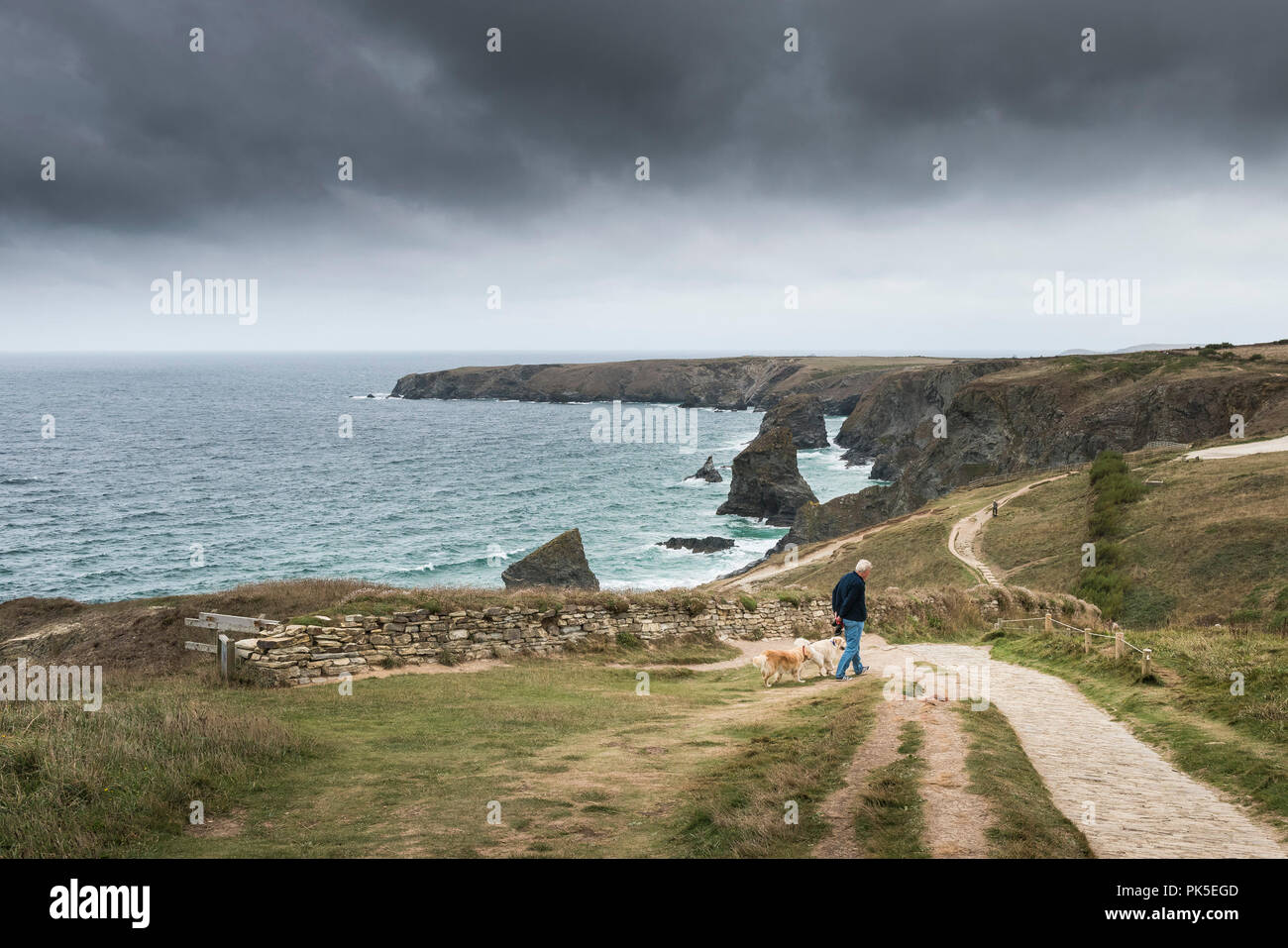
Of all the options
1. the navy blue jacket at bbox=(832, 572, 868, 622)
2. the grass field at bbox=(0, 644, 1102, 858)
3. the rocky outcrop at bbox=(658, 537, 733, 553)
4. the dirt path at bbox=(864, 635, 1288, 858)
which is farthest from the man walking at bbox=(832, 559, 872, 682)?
the rocky outcrop at bbox=(658, 537, 733, 553)

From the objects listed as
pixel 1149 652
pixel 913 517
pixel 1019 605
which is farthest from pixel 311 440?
pixel 1149 652

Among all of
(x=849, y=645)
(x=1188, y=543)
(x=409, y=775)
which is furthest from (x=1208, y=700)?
(x=1188, y=543)

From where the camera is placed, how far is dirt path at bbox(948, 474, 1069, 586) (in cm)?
4319

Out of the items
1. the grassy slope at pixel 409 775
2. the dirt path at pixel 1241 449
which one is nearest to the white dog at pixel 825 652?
the grassy slope at pixel 409 775

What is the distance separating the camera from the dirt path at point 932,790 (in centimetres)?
727

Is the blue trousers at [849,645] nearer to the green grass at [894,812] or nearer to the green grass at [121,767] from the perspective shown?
the green grass at [894,812]

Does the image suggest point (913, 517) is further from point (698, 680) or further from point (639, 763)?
point (639, 763)

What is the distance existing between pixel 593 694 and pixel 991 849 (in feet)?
39.1

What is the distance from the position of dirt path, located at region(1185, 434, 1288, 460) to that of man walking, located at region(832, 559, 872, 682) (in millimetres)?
45507

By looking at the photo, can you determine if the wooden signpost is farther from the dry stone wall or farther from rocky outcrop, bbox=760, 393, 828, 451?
rocky outcrop, bbox=760, 393, 828, 451

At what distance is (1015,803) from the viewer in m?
8.04

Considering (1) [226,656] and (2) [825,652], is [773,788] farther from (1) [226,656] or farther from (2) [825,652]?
(1) [226,656]
